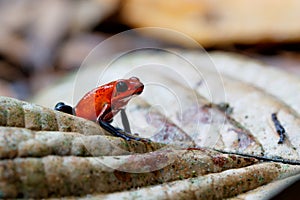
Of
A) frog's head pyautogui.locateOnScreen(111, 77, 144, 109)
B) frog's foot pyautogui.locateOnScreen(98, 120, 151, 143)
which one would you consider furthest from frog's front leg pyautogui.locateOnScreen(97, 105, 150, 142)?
frog's head pyautogui.locateOnScreen(111, 77, 144, 109)

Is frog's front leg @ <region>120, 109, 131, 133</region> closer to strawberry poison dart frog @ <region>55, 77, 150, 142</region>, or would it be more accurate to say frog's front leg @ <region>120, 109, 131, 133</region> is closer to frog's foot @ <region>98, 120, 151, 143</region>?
strawberry poison dart frog @ <region>55, 77, 150, 142</region>

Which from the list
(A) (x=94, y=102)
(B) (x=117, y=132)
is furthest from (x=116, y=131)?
(A) (x=94, y=102)

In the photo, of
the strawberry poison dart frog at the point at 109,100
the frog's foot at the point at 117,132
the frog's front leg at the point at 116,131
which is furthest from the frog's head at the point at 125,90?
the frog's foot at the point at 117,132

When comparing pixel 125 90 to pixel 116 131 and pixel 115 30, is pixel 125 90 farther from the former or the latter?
pixel 115 30

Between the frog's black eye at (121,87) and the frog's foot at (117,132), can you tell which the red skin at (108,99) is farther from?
the frog's foot at (117,132)

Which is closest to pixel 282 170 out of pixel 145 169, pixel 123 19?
pixel 145 169

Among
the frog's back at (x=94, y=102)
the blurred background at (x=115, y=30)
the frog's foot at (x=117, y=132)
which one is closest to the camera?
the frog's foot at (x=117, y=132)
